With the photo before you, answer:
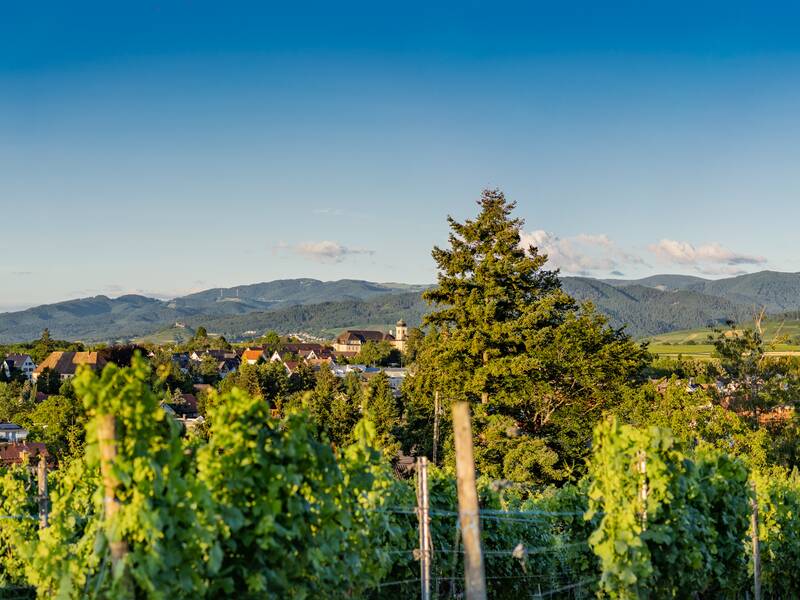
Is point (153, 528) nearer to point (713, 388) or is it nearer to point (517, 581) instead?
point (517, 581)

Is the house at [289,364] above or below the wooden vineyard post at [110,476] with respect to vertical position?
below

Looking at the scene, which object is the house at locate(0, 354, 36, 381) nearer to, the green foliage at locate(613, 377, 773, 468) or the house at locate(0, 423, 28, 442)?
the house at locate(0, 423, 28, 442)

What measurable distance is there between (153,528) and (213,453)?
2.99 ft

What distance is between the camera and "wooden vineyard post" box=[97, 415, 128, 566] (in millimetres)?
4840

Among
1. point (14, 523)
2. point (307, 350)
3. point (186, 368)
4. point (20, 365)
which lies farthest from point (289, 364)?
point (14, 523)

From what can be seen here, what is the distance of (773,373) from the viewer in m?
33.3

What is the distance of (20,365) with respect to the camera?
111 meters

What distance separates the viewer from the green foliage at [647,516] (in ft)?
25.3

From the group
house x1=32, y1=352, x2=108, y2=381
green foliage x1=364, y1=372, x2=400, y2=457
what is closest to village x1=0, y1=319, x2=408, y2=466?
house x1=32, y1=352, x2=108, y2=381

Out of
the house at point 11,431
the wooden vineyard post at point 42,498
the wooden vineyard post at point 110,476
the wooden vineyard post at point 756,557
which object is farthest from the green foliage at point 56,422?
the wooden vineyard post at point 110,476

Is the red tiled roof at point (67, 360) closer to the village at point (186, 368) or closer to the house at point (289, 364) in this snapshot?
the village at point (186, 368)

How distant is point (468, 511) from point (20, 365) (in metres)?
119

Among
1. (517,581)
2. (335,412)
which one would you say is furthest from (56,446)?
(517,581)

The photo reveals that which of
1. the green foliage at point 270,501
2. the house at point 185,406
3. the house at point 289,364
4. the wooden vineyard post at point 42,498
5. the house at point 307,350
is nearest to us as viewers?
the green foliage at point 270,501
